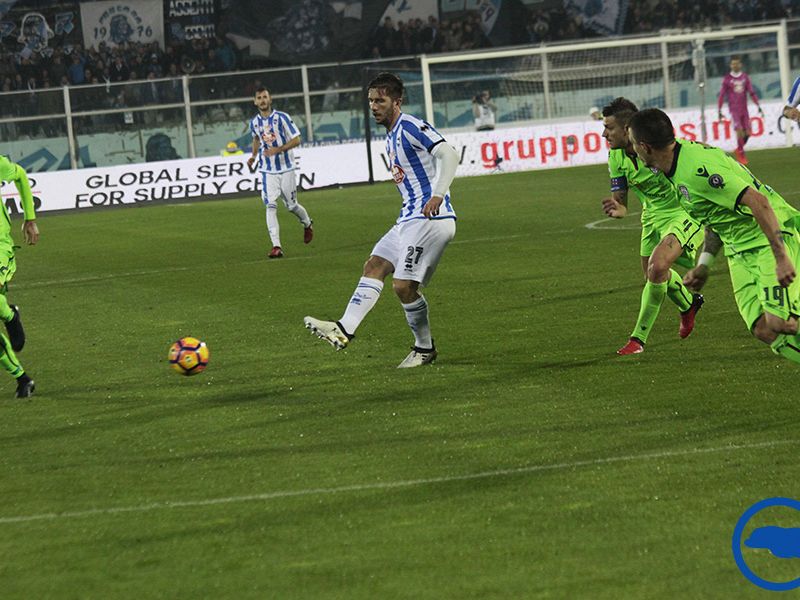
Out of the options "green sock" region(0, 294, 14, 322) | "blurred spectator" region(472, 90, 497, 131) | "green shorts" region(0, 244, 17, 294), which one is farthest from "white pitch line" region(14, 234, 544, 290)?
"blurred spectator" region(472, 90, 497, 131)

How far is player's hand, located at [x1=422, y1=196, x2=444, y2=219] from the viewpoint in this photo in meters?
9.85

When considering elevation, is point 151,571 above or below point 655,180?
below

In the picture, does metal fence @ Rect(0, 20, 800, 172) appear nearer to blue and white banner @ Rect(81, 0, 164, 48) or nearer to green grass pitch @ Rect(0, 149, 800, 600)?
blue and white banner @ Rect(81, 0, 164, 48)

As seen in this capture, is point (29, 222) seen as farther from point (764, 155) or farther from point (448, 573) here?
point (764, 155)

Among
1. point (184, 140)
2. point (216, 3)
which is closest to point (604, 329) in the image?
point (184, 140)

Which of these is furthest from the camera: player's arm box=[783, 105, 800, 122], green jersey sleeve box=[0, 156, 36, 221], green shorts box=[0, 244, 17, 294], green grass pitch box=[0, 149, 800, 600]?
player's arm box=[783, 105, 800, 122]

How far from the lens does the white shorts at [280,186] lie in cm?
2080

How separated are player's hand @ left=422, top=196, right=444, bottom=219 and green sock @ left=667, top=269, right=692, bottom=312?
1999mm

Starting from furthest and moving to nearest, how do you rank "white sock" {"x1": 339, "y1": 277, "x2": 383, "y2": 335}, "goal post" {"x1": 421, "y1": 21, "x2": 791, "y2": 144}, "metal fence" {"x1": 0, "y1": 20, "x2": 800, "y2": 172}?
"goal post" {"x1": 421, "y1": 21, "x2": 791, "y2": 144} < "metal fence" {"x1": 0, "y1": 20, "x2": 800, "y2": 172} < "white sock" {"x1": 339, "y1": 277, "x2": 383, "y2": 335}

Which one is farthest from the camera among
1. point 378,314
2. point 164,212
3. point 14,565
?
point 164,212

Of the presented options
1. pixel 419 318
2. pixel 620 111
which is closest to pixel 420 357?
pixel 419 318

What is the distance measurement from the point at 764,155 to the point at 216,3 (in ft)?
67.5

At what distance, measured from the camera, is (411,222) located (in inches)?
407

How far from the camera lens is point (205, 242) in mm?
22859
